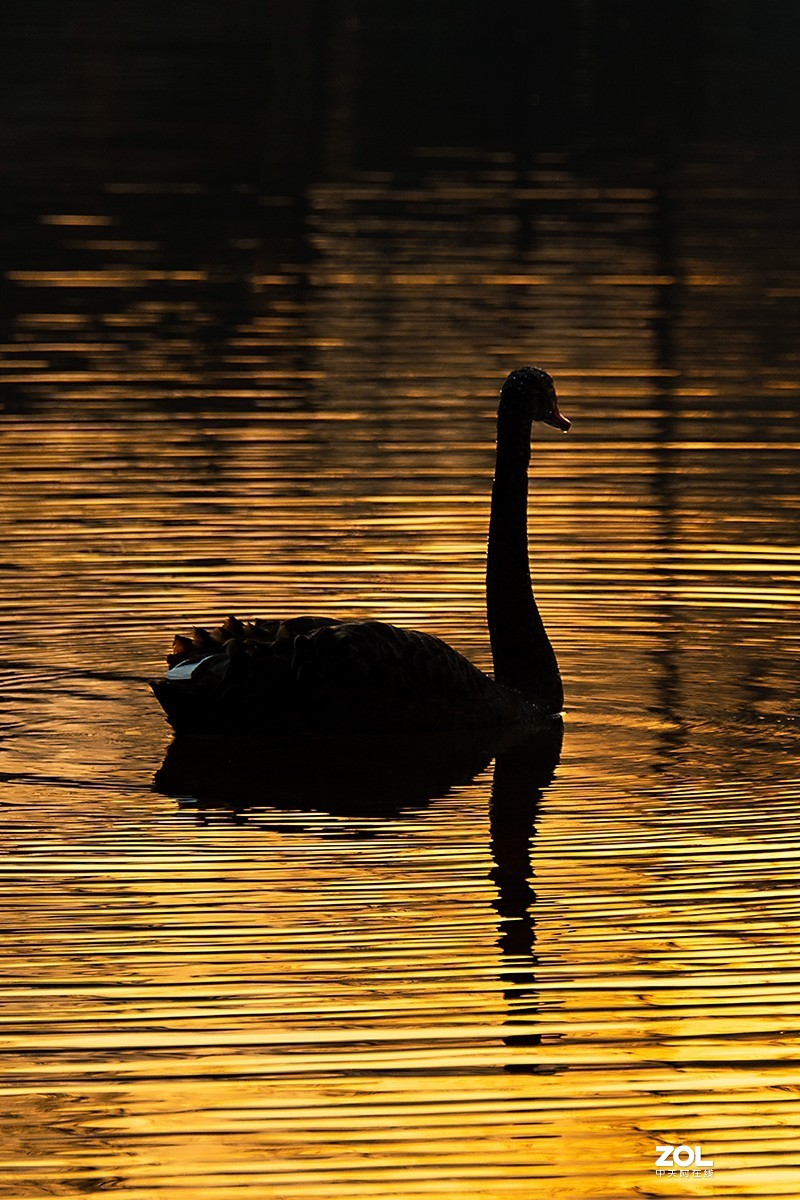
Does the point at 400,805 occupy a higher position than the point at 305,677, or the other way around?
the point at 305,677

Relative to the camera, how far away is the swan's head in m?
10.1

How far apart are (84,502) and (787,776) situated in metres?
5.33

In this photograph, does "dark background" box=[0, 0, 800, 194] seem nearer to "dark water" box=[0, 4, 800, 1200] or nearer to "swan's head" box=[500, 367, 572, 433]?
"dark water" box=[0, 4, 800, 1200]

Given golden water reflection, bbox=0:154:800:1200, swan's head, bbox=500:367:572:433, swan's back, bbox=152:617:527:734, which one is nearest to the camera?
golden water reflection, bbox=0:154:800:1200

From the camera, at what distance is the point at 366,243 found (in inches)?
900

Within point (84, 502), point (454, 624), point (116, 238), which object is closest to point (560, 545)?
point (454, 624)

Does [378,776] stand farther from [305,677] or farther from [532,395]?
[532,395]

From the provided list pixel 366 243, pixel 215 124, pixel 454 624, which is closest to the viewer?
pixel 454 624

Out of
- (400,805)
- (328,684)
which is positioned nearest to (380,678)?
(328,684)

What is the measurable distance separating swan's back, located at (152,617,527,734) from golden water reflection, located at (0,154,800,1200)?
215mm

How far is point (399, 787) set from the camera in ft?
29.5

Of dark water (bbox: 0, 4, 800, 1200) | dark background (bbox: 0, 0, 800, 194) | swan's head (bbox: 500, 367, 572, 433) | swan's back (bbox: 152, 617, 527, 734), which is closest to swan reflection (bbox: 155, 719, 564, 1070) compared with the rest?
dark water (bbox: 0, 4, 800, 1200)

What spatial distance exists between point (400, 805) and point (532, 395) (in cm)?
199

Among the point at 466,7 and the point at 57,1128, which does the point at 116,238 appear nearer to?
the point at 57,1128
